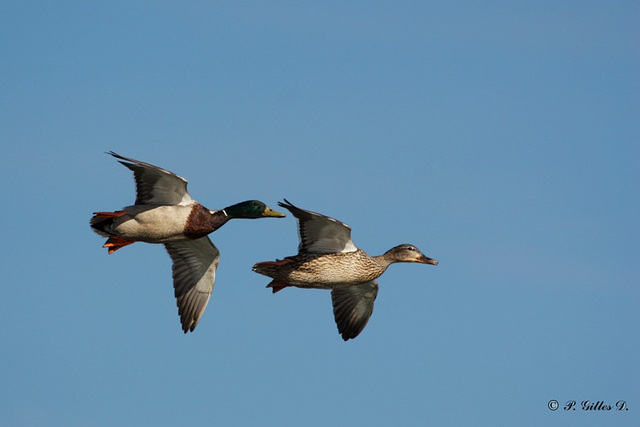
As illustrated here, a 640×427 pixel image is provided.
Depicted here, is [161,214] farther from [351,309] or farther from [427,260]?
[427,260]

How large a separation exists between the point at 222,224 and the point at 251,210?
617 mm

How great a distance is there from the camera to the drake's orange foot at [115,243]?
64.6 feet

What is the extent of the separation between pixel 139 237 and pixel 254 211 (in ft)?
7.17

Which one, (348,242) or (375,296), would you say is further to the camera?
(375,296)

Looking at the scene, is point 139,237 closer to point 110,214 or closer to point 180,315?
point 110,214

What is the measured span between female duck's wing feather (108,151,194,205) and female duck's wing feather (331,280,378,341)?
171 inches

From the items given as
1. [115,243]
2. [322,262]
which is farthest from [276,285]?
[115,243]

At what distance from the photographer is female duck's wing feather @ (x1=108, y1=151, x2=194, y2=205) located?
62.1 feet

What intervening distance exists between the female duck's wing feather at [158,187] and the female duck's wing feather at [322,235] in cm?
201

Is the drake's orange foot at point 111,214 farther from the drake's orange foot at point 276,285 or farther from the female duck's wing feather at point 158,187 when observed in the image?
the drake's orange foot at point 276,285

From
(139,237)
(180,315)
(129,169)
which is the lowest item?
(180,315)

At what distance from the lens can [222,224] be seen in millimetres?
19859

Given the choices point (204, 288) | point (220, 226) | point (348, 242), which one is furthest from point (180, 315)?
point (348, 242)

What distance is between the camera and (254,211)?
20109mm
